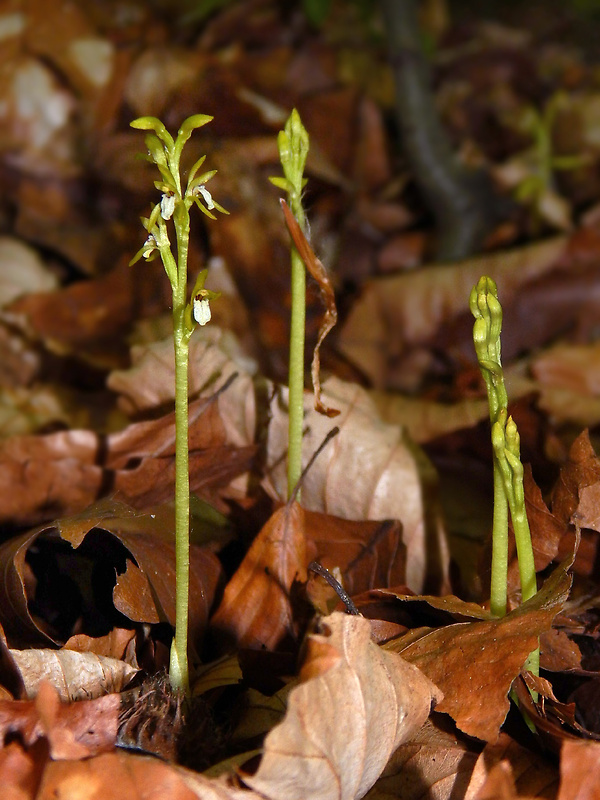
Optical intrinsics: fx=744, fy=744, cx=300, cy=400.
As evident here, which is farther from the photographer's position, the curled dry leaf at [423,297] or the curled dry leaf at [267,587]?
the curled dry leaf at [423,297]

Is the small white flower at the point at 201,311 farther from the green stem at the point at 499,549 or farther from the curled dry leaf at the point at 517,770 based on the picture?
the curled dry leaf at the point at 517,770

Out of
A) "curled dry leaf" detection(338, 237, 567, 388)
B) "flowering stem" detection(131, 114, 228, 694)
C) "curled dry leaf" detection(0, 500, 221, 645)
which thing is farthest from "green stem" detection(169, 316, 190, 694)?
"curled dry leaf" detection(338, 237, 567, 388)

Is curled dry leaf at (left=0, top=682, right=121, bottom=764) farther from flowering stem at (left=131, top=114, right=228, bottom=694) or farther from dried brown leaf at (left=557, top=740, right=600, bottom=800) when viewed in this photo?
dried brown leaf at (left=557, top=740, right=600, bottom=800)

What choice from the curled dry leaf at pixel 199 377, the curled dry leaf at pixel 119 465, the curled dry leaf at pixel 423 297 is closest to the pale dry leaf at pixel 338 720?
the curled dry leaf at pixel 119 465

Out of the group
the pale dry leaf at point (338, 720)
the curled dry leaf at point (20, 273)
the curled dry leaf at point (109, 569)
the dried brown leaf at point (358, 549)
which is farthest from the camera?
the curled dry leaf at point (20, 273)

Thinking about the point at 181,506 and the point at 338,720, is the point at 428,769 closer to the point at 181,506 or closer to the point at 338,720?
the point at 338,720

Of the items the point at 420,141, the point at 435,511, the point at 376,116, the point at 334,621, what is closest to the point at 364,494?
the point at 435,511

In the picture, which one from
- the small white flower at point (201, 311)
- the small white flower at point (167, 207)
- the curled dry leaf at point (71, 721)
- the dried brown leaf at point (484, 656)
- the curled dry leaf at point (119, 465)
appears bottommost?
the curled dry leaf at point (71, 721)
